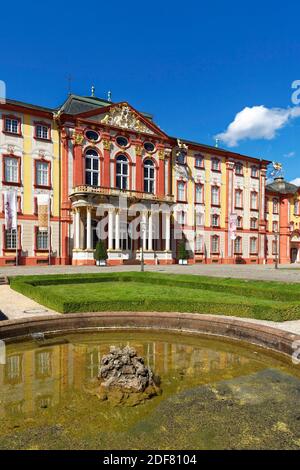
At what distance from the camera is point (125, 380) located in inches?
242

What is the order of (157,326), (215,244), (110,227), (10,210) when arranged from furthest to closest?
(215,244) < (110,227) < (10,210) < (157,326)

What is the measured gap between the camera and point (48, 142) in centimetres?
3544

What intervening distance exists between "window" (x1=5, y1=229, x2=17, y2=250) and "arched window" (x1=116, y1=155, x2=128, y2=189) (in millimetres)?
12342

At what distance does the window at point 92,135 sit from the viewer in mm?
36875

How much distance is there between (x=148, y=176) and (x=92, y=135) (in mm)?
8309

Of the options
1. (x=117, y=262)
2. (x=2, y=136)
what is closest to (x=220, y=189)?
(x=117, y=262)

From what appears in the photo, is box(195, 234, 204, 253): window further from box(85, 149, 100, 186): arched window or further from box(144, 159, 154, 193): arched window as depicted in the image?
box(85, 149, 100, 186): arched window

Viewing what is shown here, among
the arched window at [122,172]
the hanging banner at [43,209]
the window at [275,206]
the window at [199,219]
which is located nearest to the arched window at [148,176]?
the arched window at [122,172]

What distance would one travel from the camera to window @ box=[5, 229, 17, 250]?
33125 mm

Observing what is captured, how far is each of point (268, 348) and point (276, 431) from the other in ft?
12.9

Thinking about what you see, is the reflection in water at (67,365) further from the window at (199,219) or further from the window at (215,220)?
the window at (215,220)

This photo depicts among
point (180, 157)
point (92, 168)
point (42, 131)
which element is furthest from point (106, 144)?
point (180, 157)

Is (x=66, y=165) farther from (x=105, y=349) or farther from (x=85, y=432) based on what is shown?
(x=85, y=432)

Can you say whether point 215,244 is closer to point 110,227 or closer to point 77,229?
point 110,227
